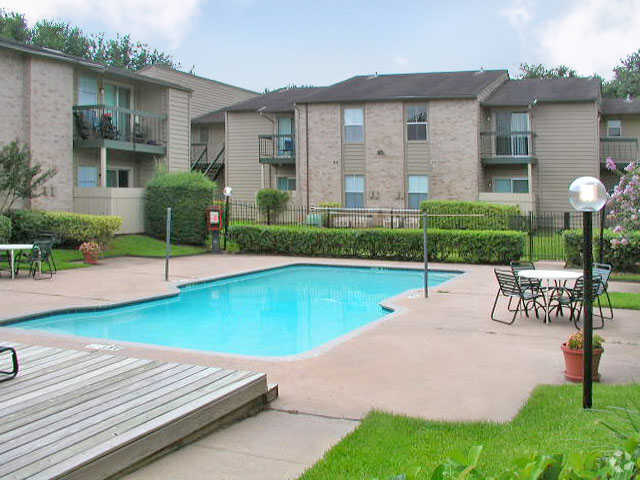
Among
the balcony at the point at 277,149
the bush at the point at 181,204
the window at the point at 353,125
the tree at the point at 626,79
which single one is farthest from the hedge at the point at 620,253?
the tree at the point at 626,79

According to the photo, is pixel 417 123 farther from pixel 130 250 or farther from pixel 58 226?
pixel 58 226

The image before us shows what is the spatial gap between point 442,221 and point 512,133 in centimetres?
663

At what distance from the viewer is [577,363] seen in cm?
689

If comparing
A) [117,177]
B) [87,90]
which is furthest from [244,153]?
[87,90]

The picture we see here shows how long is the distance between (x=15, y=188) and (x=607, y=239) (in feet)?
52.6

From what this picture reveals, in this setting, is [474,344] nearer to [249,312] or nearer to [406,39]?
[249,312]

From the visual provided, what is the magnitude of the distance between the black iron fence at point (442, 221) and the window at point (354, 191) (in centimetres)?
151

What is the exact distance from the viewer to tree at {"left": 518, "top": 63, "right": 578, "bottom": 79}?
54.1 metres

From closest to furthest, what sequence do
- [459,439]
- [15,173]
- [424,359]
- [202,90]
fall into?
[459,439] < [424,359] < [15,173] < [202,90]

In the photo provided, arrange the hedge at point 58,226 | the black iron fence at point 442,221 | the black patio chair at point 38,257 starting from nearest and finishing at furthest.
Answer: the black patio chair at point 38,257 → the hedge at point 58,226 → the black iron fence at point 442,221

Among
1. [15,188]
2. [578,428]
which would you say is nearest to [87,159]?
[15,188]

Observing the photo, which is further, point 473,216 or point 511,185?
point 511,185

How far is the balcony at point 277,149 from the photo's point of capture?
31.7 m

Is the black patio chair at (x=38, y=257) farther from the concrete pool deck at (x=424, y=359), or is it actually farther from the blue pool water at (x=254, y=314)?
the blue pool water at (x=254, y=314)
